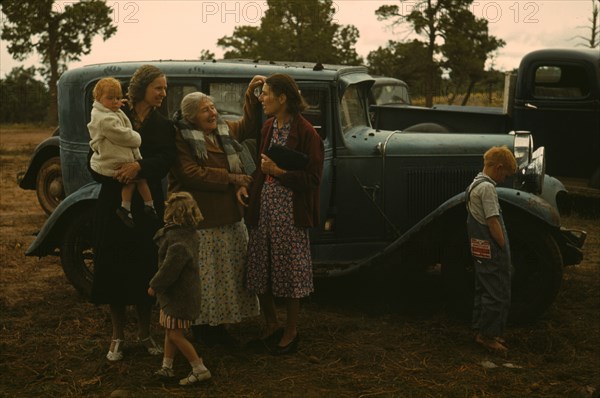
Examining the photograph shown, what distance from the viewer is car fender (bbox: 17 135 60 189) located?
427 inches

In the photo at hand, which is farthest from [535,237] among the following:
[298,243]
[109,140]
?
[109,140]

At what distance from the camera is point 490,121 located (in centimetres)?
1145

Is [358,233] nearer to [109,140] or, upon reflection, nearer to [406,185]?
[406,185]

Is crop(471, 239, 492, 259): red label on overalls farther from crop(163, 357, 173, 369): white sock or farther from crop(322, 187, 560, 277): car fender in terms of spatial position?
crop(163, 357, 173, 369): white sock

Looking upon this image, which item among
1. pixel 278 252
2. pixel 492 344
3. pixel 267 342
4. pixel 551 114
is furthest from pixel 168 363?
pixel 551 114

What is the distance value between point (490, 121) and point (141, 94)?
7.22m

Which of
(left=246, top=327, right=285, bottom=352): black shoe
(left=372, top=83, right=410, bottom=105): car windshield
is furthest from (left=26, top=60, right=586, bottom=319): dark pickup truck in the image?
(left=372, top=83, right=410, bottom=105): car windshield

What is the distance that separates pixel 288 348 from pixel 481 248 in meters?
1.50

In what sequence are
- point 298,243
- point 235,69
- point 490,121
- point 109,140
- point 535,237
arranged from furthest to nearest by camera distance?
1. point 490,121
2. point 235,69
3. point 535,237
4. point 298,243
5. point 109,140

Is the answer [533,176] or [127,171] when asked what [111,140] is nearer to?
[127,171]

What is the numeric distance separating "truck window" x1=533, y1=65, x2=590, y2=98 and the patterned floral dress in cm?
724

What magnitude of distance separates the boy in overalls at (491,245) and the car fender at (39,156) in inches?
265

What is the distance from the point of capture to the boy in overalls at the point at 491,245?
5.66 meters

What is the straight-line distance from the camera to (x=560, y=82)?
11.7m
